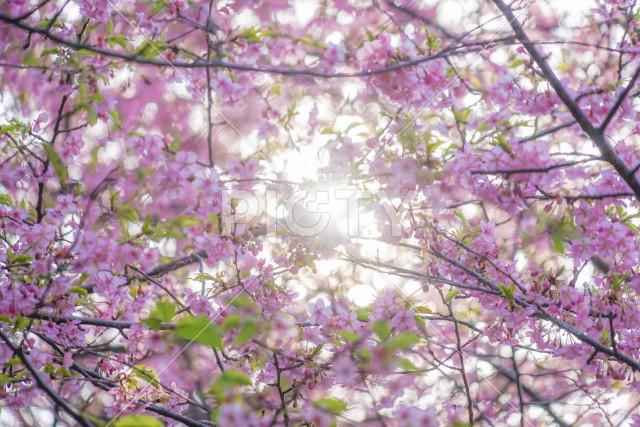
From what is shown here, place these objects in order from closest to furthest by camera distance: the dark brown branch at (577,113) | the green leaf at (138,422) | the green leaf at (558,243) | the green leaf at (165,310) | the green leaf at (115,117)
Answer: the green leaf at (138,422), the green leaf at (165,310), the green leaf at (558,243), the dark brown branch at (577,113), the green leaf at (115,117)

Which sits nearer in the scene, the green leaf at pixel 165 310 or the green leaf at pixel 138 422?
the green leaf at pixel 138 422

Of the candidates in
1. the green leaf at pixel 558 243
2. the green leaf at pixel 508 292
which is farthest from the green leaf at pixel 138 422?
the green leaf at pixel 508 292

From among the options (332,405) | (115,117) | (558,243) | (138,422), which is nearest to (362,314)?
(558,243)

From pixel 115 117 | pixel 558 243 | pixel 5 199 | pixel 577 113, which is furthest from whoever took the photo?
pixel 115 117

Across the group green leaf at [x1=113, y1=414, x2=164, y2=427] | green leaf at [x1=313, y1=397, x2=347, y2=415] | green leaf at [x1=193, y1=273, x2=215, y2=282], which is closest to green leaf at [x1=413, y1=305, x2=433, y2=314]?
green leaf at [x1=193, y1=273, x2=215, y2=282]

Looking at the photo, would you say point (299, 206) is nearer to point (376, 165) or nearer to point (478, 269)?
point (376, 165)

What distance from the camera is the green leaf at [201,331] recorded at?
1468mm

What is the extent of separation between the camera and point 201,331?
1.49 m

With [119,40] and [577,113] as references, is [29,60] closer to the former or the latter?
[119,40]

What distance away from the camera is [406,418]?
6.44ft

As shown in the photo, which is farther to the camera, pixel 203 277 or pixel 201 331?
pixel 203 277

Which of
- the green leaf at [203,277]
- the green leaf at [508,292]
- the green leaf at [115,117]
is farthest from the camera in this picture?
the green leaf at [115,117]

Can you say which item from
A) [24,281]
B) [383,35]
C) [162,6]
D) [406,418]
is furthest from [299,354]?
[162,6]

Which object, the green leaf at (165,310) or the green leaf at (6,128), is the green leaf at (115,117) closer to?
the green leaf at (6,128)
